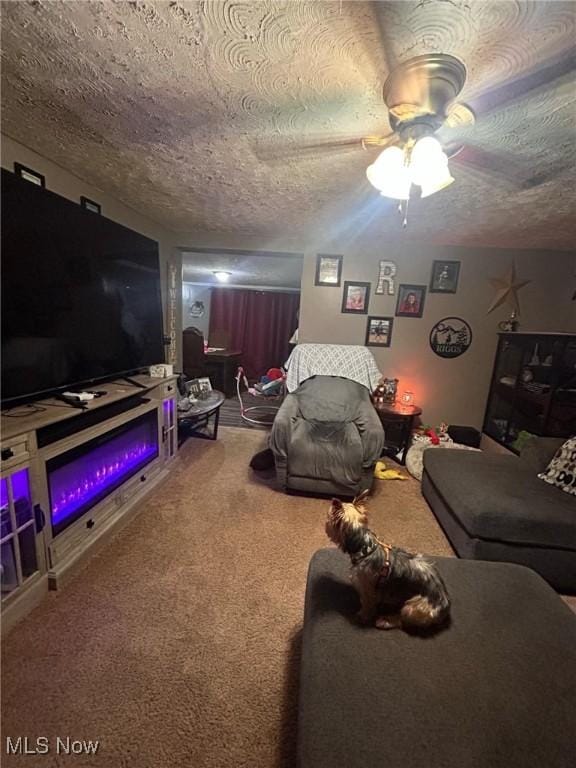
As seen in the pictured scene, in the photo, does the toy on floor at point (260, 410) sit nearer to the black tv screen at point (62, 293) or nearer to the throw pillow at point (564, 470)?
the black tv screen at point (62, 293)

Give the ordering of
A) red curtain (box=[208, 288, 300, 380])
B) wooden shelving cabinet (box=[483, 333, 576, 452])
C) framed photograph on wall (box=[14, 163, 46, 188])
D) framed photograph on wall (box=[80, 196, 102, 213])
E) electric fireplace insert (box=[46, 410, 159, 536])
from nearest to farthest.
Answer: electric fireplace insert (box=[46, 410, 159, 536]) → framed photograph on wall (box=[14, 163, 46, 188]) → framed photograph on wall (box=[80, 196, 102, 213]) → wooden shelving cabinet (box=[483, 333, 576, 452]) → red curtain (box=[208, 288, 300, 380])

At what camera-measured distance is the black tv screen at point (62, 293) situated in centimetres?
145

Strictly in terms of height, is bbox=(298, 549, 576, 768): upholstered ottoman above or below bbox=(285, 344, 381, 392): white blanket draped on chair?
below

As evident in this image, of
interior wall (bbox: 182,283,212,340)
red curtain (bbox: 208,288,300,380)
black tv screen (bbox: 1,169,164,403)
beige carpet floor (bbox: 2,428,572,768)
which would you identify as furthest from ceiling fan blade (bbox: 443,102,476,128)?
interior wall (bbox: 182,283,212,340)

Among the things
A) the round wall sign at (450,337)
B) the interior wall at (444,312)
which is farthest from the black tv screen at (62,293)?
the round wall sign at (450,337)

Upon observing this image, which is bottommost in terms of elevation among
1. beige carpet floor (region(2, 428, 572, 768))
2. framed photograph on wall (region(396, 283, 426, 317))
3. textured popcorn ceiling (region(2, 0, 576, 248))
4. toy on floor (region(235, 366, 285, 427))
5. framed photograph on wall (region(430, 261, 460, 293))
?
beige carpet floor (region(2, 428, 572, 768))

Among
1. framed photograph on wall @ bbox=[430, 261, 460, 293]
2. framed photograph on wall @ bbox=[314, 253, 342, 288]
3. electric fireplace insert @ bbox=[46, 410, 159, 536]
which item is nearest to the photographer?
electric fireplace insert @ bbox=[46, 410, 159, 536]

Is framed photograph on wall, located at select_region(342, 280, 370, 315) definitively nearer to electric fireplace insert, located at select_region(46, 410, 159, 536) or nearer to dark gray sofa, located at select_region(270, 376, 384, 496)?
dark gray sofa, located at select_region(270, 376, 384, 496)

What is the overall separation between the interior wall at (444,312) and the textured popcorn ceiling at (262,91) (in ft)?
3.31

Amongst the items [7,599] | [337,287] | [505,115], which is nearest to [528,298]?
[337,287]

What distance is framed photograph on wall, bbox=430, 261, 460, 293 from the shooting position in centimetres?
339

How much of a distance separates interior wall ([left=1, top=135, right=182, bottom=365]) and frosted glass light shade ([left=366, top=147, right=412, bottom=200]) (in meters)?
1.96

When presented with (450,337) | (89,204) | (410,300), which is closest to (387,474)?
(450,337)

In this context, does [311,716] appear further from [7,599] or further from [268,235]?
[268,235]
